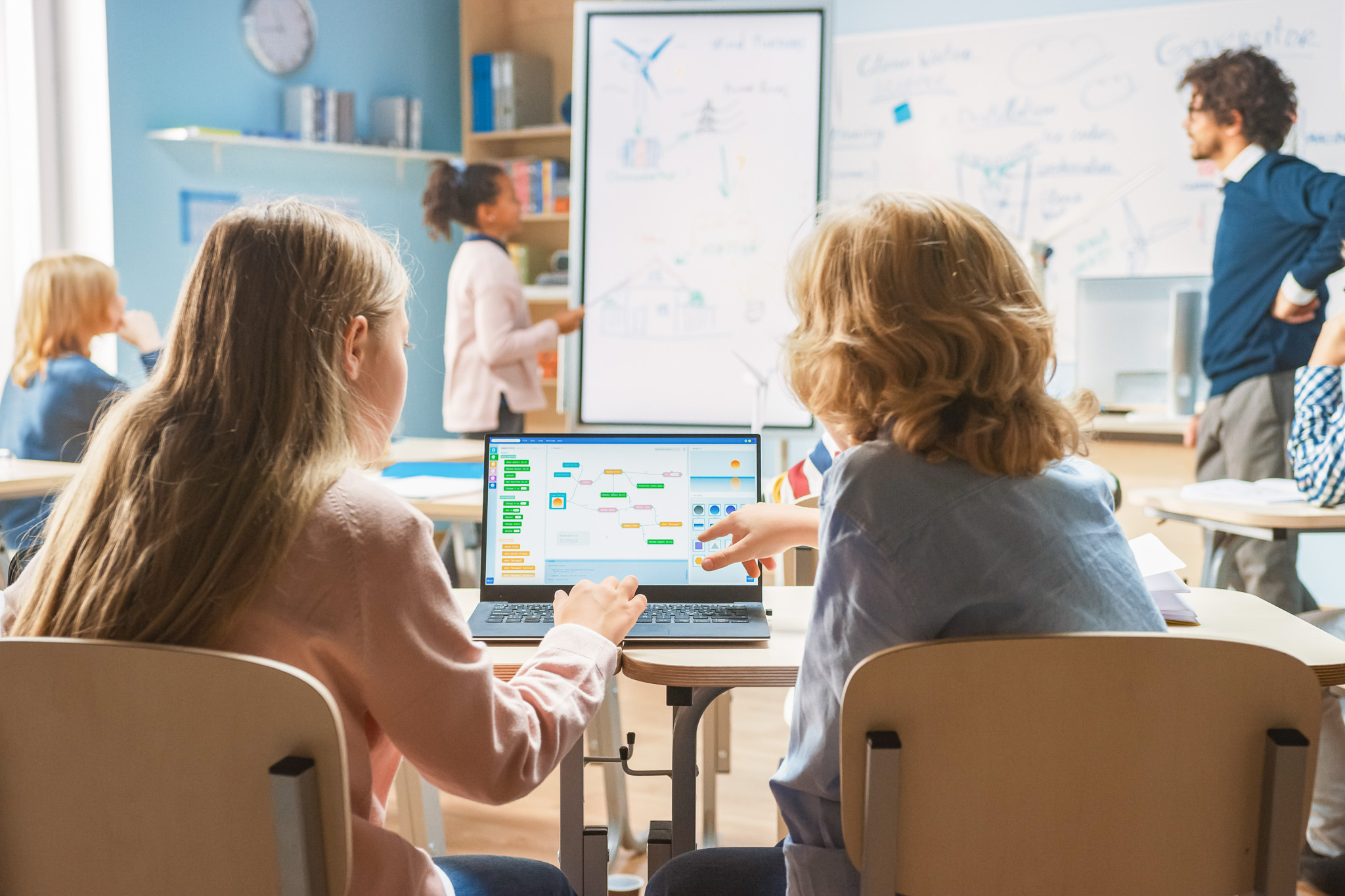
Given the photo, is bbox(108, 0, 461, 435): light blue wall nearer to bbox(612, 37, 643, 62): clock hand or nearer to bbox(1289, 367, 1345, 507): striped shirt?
bbox(612, 37, 643, 62): clock hand

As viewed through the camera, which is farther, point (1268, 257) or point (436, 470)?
point (1268, 257)

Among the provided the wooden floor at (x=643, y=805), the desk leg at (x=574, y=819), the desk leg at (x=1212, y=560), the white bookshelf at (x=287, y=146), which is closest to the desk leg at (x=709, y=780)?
the wooden floor at (x=643, y=805)

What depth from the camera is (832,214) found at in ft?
3.53

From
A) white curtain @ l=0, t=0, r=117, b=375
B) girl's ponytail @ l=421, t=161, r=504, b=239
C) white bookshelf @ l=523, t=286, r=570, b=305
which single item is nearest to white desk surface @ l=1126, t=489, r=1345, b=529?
girl's ponytail @ l=421, t=161, r=504, b=239

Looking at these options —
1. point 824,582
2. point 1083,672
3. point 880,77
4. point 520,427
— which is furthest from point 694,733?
point 880,77

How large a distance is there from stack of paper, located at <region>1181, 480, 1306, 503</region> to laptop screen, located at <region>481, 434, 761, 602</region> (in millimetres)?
1744

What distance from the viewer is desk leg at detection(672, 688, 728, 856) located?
1438mm

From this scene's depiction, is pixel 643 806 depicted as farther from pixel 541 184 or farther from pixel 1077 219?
pixel 541 184

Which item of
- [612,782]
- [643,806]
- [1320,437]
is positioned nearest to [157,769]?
[612,782]

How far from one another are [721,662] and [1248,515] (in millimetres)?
1807

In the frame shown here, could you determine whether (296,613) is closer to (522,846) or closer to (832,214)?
(832,214)

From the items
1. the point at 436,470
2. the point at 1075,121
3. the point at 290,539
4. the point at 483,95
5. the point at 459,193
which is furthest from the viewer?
the point at 483,95

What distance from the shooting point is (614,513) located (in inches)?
58.3

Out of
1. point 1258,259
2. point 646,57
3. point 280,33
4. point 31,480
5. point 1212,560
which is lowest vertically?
point 1212,560
